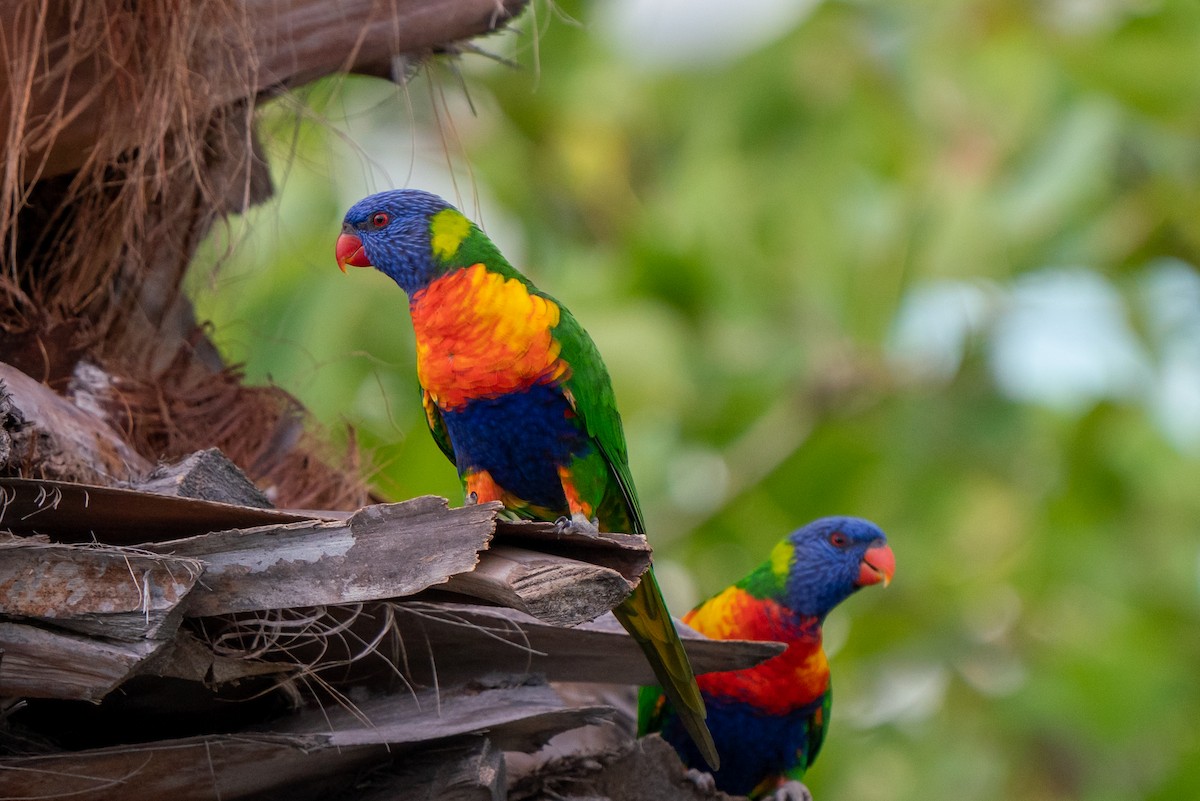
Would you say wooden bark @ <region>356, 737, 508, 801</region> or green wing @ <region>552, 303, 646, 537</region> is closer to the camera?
wooden bark @ <region>356, 737, 508, 801</region>

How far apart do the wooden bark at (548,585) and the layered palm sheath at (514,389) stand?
0.65 meters

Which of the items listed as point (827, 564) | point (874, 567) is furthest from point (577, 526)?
point (874, 567)

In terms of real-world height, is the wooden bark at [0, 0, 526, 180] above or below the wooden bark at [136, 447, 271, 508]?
above

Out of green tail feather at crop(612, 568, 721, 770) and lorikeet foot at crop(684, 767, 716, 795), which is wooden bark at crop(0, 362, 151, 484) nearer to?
green tail feather at crop(612, 568, 721, 770)

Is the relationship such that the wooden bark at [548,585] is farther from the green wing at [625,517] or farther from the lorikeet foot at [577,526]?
the green wing at [625,517]

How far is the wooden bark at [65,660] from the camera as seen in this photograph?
168 centimetres

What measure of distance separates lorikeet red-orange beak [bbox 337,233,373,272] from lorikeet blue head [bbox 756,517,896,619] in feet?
4.68

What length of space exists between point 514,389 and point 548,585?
0.90 metres

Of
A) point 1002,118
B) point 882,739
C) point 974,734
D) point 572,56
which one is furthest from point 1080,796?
point 572,56

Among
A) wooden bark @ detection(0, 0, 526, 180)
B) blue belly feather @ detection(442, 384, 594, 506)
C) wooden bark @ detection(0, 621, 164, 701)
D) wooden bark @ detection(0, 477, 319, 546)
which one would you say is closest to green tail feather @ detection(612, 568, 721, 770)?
blue belly feather @ detection(442, 384, 594, 506)

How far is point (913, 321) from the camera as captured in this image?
26.5ft

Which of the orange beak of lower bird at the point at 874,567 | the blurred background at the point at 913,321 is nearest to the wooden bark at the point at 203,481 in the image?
the orange beak of lower bird at the point at 874,567

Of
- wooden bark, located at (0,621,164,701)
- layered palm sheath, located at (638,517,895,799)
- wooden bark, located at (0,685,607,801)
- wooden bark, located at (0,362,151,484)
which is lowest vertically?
layered palm sheath, located at (638,517,895,799)

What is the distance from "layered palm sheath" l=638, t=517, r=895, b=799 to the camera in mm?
3281
